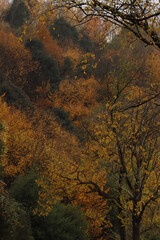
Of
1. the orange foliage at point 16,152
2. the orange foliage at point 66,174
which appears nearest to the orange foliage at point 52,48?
the orange foliage at point 66,174

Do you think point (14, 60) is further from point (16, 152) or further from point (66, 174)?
point (66, 174)

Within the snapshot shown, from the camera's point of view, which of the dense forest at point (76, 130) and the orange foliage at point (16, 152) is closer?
the dense forest at point (76, 130)

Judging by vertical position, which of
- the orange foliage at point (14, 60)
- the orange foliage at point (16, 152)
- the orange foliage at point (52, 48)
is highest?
the orange foliage at point (52, 48)

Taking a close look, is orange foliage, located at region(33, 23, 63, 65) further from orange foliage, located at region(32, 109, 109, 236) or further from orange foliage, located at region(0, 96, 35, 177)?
orange foliage, located at region(0, 96, 35, 177)

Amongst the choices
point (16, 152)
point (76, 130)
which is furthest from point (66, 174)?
point (76, 130)

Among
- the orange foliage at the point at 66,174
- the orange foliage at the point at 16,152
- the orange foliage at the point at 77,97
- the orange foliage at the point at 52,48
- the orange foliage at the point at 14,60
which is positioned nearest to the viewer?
the orange foliage at the point at 66,174

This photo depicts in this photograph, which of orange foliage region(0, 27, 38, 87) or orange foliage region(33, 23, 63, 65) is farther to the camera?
orange foliage region(33, 23, 63, 65)

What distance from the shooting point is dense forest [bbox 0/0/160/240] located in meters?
6.70

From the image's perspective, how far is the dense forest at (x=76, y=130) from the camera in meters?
6.70

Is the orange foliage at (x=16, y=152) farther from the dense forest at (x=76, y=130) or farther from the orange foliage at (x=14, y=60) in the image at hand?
the orange foliage at (x=14, y=60)

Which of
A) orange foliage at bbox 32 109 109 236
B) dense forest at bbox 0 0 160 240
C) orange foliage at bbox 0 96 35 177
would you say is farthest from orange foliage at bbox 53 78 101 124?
orange foliage at bbox 0 96 35 177

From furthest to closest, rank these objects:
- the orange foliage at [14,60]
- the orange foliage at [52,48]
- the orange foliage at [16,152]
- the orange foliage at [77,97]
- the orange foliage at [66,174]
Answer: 1. the orange foliage at [52,48]
2. the orange foliage at [77,97]
3. the orange foliage at [14,60]
4. the orange foliage at [16,152]
5. the orange foliage at [66,174]

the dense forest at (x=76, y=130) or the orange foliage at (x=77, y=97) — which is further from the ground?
the orange foliage at (x=77, y=97)

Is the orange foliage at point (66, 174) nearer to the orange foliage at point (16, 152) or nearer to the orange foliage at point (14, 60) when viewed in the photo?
the orange foliage at point (16, 152)
